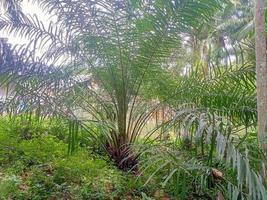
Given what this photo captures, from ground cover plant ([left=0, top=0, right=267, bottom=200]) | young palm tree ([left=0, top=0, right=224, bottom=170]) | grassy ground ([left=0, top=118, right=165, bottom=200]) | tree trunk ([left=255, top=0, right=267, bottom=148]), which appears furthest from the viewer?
young palm tree ([left=0, top=0, right=224, bottom=170])

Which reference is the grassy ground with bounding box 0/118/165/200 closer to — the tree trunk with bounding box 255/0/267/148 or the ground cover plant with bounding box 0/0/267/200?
the ground cover plant with bounding box 0/0/267/200

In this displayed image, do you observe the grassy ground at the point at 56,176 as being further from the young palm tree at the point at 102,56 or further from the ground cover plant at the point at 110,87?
the young palm tree at the point at 102,56

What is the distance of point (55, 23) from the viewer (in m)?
4.41

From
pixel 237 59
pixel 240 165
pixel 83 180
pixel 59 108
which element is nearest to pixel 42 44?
pixel 59 108

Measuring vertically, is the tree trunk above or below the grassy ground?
above

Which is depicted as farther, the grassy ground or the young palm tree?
the young palm tree

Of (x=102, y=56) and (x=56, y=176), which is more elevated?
(x=102, y=56)

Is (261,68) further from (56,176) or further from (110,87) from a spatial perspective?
(56,176)

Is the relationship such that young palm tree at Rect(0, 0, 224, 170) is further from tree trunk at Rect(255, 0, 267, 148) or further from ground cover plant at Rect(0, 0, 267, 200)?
tree trunk at Rect(255, 0, 267, 148)

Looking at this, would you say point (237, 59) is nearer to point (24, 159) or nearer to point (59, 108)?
point (59, 108)

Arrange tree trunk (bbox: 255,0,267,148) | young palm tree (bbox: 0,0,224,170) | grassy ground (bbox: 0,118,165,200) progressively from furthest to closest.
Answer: young palm tree (bbox: 0,0,224,170), grassy ground (bbox: 0,118,165,200), tree trunk (bbox: 255,0,267,148)


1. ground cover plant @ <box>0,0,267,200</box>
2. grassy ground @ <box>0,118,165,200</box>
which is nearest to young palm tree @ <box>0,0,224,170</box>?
ground cover plant @ <box>0,0,267,200</box>

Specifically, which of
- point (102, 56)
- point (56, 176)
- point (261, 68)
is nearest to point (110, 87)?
point (102, 56)

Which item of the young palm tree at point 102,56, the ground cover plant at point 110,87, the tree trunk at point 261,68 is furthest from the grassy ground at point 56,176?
the tree trunk at point 261,68
